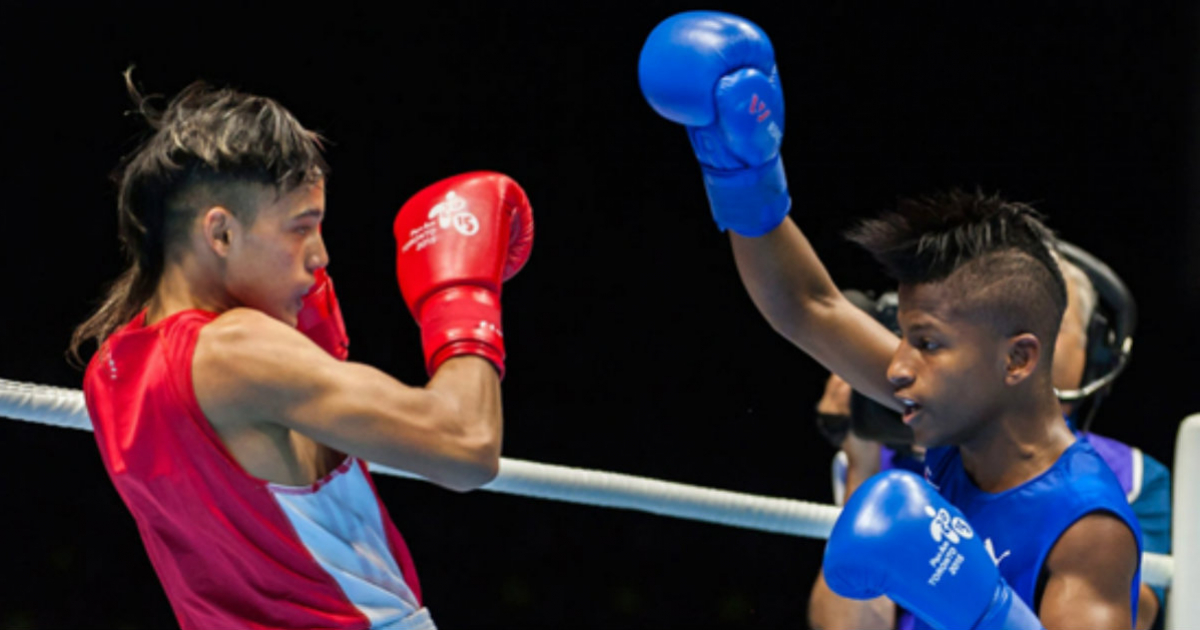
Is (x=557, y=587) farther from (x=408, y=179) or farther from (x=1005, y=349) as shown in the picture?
(x=1005, y=349)

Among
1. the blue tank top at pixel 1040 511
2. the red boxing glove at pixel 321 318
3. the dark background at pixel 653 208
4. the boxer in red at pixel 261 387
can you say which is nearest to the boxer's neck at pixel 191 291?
the boxer in red at pixel 261 387

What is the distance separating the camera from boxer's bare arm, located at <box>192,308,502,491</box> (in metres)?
1.44

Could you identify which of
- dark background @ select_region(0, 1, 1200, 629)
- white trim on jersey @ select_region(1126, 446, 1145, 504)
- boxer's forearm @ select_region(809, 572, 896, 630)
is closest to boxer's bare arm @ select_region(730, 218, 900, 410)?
boxer's forearm @ select_region(809, 572, 896, 630)

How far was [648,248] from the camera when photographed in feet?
13.3

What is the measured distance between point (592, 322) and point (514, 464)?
1913 millimetres

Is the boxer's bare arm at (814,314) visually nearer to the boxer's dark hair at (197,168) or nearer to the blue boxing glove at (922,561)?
the blue boxing glove at (922,561)

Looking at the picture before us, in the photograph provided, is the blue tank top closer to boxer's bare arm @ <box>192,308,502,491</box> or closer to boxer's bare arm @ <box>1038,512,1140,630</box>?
boxer's bare arm @ <box>1038,512,1140,630</box>

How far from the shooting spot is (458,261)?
1.60 m

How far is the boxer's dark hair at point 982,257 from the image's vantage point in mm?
1767

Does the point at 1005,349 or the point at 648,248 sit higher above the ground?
the point at 1005,349

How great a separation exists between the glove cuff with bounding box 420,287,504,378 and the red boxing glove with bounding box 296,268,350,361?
22 cm

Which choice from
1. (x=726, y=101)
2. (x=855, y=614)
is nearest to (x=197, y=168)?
(x=726, y=101)

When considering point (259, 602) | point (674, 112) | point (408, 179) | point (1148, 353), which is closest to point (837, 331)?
point (674, 112)

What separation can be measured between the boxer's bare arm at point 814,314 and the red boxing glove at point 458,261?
0.40 meters
